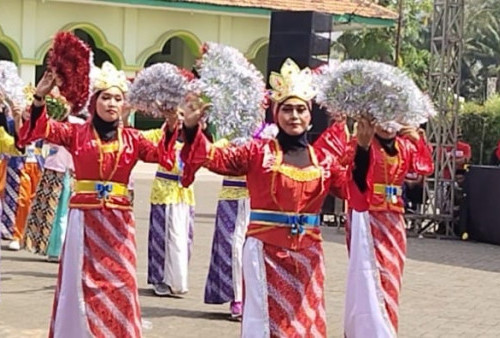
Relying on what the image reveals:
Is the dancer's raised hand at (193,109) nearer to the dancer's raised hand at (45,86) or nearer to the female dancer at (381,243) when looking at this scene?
the dancer's raised hand at (45,86)

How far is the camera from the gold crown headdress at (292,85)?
600cm

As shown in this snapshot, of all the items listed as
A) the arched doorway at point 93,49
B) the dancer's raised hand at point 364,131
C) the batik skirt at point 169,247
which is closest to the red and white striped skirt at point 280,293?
the dancer's raised hand at point 364,131

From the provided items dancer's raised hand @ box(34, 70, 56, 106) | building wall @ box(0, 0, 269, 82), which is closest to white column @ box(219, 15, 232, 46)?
building wall @ box(0, 0, 269, 82)

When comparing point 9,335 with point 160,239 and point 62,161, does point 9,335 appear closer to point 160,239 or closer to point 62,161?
point 160,239

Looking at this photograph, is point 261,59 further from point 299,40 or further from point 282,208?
point 282,208

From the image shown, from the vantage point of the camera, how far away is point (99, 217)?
22.6 feet

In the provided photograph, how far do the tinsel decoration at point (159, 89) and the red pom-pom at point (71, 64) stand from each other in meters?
0.33

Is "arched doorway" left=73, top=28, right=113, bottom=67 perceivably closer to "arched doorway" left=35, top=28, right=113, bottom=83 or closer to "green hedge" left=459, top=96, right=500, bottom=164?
"arched doorway" left=35, top=28, right=113, bottom=83

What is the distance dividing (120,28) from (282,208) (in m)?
23.0

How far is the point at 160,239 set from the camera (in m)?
9.95

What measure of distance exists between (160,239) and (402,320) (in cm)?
231

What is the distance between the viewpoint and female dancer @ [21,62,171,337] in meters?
6.76

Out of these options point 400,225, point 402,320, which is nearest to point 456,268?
point 402,320

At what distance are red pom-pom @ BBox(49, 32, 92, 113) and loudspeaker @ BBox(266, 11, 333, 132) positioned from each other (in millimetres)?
1895
